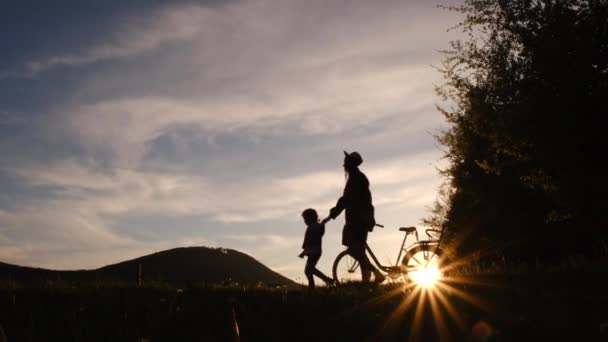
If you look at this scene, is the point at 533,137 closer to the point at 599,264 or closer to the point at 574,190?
the point at 574,190

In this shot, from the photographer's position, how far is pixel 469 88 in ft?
78.3

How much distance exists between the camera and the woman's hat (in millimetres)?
14805

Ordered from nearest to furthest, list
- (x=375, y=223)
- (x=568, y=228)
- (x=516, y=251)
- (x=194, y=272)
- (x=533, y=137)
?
1. (x=375, y=223)
2. (x=533, y=137)
3. (x=568, y=228)
4. (x=516, y=251)
5. (x=194, y=272)

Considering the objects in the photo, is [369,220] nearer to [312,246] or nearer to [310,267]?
[312,246]

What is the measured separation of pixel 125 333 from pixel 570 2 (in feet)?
62.4

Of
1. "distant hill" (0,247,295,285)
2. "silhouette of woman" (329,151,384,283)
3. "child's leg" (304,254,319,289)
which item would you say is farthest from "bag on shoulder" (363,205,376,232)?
"distant hill" (0,247,295,285)

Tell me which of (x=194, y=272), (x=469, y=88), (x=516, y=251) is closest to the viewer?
(x=469, y=88)

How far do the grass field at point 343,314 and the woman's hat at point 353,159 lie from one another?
429 cm

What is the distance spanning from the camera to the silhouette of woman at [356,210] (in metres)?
14.8

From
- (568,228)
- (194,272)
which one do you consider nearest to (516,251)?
(568,228)

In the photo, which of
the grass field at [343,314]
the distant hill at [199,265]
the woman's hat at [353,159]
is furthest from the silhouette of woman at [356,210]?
the distant hill at [199,265]

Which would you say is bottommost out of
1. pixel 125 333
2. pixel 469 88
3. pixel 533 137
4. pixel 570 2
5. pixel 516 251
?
pixel 125 333

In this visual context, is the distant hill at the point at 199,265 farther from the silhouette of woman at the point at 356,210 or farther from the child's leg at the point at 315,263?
the silhouette of woman at the point at 356,210

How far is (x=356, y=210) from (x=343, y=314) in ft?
18.8
